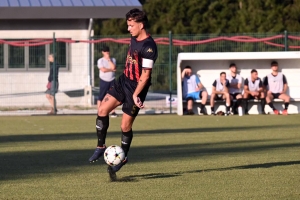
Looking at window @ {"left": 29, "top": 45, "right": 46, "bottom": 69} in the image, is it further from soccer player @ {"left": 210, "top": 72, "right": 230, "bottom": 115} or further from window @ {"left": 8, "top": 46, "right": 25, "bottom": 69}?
soccer player @ {"left": 210, "top": 72, "right": 230, "bottom": 115}

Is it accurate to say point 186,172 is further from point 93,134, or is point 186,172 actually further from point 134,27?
point 93,134

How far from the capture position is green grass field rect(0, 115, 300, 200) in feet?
26.0

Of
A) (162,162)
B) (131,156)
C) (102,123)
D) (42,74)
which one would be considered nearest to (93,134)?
(131,156)

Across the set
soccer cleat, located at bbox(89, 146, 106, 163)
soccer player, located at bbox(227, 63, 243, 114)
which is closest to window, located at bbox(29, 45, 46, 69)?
soccer player, located at bbox(227, 63, 243, 114)

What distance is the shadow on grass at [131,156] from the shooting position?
968 centimetres

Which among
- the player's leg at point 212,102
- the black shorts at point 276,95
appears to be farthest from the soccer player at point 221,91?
the black shorts at point 276,95

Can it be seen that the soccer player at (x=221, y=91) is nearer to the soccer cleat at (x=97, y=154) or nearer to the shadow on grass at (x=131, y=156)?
the shadow on grass at (x=131, y=156)

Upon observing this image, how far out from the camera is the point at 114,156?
8.74 m

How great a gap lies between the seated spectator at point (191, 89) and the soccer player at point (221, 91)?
0.26 m

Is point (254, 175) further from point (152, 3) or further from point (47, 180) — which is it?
point (152, 3)

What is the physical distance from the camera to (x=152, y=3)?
33.8 meters

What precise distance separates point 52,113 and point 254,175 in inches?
547

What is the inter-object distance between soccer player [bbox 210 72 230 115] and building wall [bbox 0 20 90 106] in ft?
16.6

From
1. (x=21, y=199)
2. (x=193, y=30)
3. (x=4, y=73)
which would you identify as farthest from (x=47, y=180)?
(x=193, y=30)
